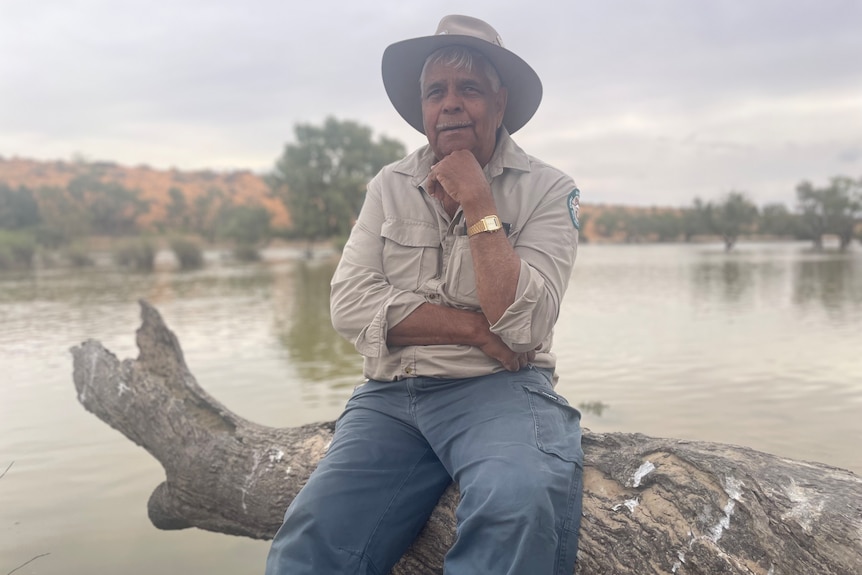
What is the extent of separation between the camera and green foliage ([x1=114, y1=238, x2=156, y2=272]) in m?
26.7

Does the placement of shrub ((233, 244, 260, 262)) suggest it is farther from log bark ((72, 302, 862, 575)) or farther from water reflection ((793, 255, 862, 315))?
log bark ((72, 302, 862, 575))

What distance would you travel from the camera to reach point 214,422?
11.3ft

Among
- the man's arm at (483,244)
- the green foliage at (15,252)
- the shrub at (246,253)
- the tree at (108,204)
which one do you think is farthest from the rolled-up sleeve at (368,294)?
the tree at (108,204)

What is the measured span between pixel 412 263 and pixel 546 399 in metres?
0.72

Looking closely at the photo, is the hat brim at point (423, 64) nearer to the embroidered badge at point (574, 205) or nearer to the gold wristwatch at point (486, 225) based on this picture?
the embroidered badge at point (574, 205)

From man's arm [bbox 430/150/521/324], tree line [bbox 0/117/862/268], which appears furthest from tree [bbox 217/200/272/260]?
man's arm [bbox 430/150/521/324]

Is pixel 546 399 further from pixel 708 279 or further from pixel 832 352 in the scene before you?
pixel 708 279

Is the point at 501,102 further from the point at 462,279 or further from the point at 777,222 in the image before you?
A: the point at 777,222

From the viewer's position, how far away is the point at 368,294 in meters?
2.39

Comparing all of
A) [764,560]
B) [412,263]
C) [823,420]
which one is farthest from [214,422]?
[823,420]

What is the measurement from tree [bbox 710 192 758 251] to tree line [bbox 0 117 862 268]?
0.09 meters

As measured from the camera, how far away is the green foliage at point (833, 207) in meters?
48.4

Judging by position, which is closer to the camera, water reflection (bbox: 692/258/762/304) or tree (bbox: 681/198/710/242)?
water reflection (bbox: 692/258/762/304)

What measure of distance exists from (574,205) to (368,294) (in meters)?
0.85
